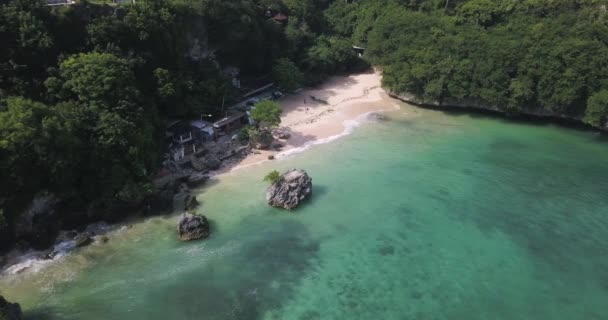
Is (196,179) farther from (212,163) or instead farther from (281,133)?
(281,133)

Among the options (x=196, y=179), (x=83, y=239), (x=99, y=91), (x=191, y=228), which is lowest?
(x=83, y=239)

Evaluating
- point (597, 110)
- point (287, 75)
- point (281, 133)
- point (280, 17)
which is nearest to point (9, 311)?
point (281, 133)

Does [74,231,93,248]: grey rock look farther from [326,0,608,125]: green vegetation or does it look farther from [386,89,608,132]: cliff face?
[386,89,608,132]: cliff face

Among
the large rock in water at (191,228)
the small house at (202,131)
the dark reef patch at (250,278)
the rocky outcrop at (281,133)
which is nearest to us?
the dark reef patch at (250,278)

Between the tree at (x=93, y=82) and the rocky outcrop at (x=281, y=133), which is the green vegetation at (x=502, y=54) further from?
the tree at (x=93, y=82)

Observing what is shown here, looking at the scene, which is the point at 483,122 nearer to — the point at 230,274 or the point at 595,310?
the point at 595,310

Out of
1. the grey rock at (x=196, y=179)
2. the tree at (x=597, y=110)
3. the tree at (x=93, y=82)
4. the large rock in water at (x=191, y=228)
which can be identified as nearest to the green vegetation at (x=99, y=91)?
the tree at (x=93, y=82)
